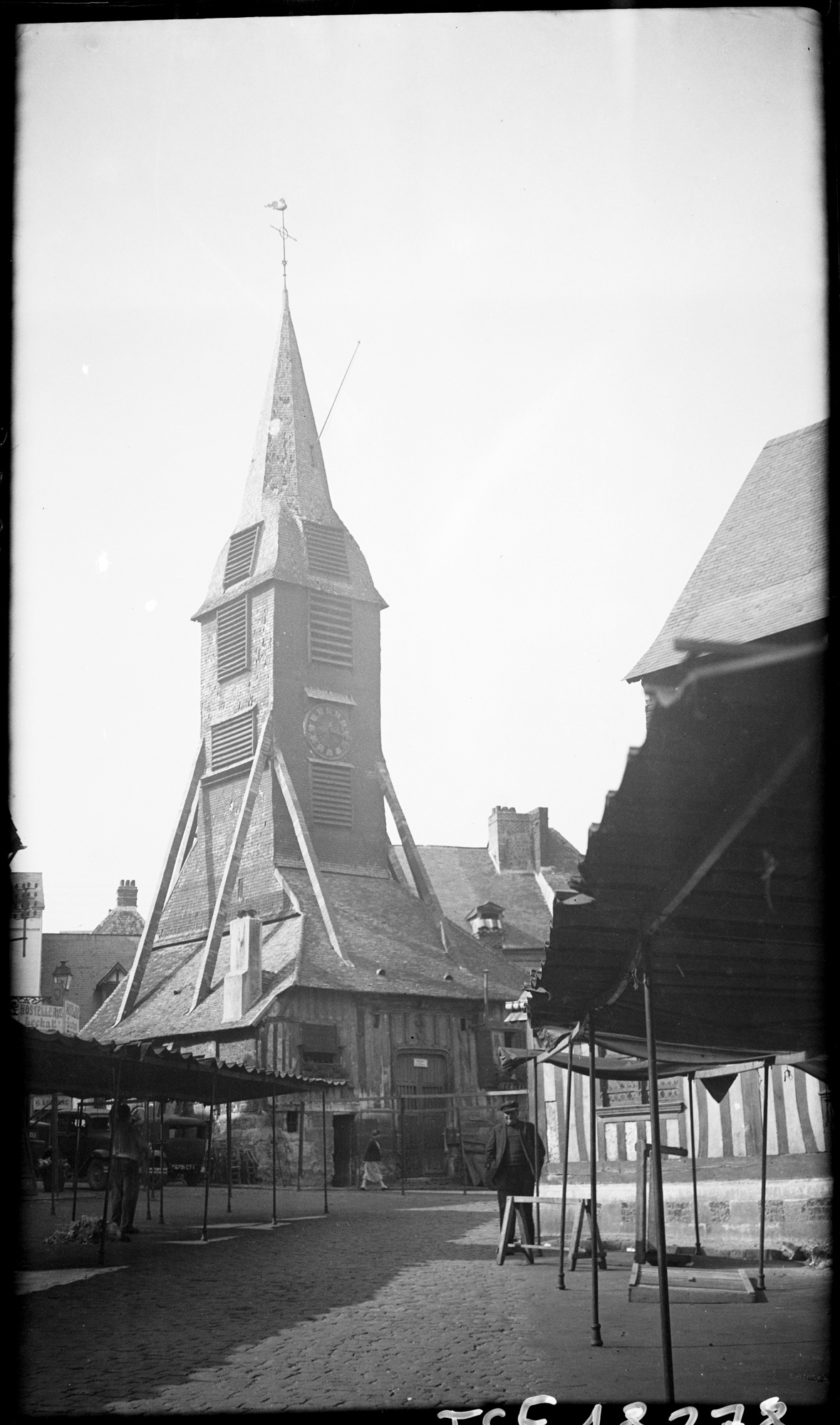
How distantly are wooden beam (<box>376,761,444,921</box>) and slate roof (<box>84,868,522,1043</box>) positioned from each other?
34cm

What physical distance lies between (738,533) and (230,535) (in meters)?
26.8

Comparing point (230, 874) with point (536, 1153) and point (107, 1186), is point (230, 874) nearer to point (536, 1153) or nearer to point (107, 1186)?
point (107, 1186)

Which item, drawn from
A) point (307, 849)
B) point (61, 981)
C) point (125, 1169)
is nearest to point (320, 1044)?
point (307, 849)

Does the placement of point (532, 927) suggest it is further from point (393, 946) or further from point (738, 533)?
point (738, 533)

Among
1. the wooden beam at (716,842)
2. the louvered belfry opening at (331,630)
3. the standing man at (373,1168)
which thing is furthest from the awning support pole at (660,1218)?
the louvered belfry opening at (331,630)

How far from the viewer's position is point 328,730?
3597 centimetres

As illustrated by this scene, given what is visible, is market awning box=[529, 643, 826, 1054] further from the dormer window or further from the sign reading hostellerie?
the dormer window

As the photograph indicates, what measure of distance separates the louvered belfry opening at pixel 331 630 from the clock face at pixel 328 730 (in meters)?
1.40

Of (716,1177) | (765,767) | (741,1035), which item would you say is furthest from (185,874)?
(765,767)

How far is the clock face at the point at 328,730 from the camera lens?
117 ft

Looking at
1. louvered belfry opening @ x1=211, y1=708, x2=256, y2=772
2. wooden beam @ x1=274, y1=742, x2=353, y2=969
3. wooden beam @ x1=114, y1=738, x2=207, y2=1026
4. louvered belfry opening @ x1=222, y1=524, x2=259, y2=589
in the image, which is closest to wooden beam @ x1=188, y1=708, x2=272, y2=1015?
wooden beam @ x1=274, y1=742, x2=353, y2=969

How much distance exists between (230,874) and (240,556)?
34.2 feet

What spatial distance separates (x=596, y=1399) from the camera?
5719 mm

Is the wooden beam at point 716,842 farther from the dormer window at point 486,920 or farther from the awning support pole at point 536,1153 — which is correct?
the dormer window at point 486,920
